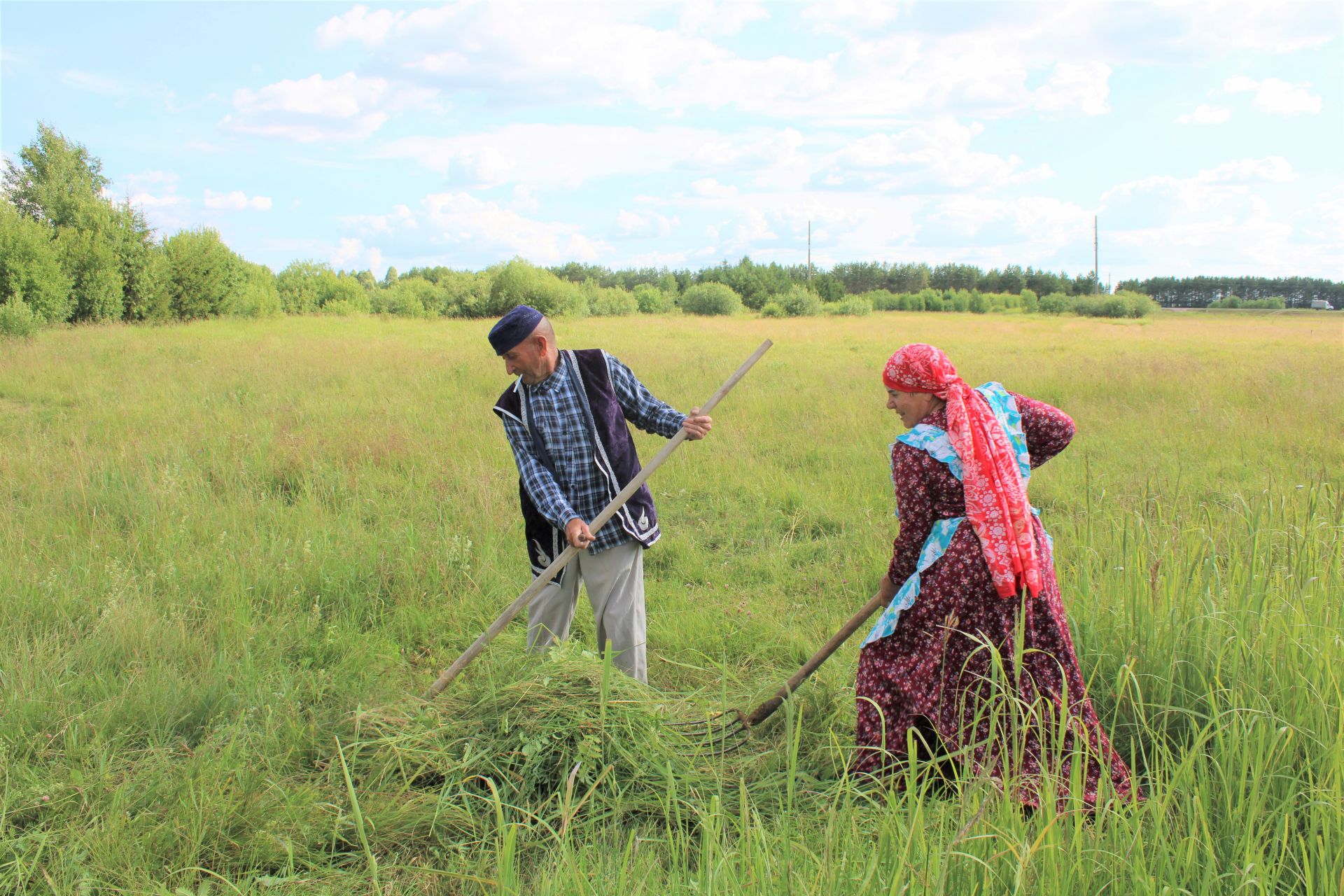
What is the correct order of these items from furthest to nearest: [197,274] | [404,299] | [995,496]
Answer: [404,299] → [197,274] → [995,496]

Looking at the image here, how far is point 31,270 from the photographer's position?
2000 cm

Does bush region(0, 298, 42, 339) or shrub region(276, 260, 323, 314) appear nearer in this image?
bush region(0, 298, 42, 339)

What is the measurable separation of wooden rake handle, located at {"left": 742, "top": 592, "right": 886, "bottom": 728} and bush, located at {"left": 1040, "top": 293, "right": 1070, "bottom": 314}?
54.2m

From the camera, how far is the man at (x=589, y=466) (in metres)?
3.04

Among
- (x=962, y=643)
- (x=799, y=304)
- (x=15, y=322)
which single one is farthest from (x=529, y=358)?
(x=799, y=304)

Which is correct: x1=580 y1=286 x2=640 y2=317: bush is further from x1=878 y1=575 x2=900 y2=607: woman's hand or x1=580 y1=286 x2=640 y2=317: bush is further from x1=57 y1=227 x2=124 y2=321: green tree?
x1=878 y1=575 x2=900 y2=607: woman's hand

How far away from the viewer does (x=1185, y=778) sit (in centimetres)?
190

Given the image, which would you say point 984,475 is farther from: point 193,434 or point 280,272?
point 280,272

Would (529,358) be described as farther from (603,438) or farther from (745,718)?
(745,718)

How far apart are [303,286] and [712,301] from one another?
21543 millimetres

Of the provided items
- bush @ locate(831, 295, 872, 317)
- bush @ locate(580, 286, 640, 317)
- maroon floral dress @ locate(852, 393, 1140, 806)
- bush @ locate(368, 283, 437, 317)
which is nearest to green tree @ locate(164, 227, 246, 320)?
bush @ locate(368, 283, 437, 317)

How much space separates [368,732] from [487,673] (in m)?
0.43

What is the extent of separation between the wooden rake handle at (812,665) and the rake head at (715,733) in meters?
0.03

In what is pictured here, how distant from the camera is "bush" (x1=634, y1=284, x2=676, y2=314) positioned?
48.1 metres
